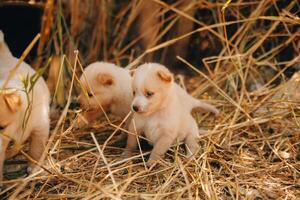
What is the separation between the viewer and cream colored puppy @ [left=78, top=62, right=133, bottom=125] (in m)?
3.90

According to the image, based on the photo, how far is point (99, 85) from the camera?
12.8ft

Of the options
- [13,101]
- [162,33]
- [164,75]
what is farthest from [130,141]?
[162,33]

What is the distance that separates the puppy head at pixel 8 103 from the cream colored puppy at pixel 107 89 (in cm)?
87

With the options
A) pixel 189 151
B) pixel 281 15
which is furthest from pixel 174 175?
pixel 281 15

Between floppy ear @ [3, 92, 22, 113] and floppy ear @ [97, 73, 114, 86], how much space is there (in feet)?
3.04

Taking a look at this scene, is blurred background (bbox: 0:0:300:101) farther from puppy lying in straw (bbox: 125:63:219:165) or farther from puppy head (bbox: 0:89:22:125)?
puppy head (bbox: 0:89:22:125)

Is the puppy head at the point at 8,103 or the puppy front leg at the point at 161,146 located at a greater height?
the puppy head at the point at 8,103

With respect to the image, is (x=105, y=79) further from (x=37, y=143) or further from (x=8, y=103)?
(x=8, y=103)

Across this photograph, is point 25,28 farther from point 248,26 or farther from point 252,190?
point 252,190

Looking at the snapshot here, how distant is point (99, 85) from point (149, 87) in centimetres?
57

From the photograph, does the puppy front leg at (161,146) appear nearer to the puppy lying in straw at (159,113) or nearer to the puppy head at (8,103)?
the puppy lying in straw at (159,113)

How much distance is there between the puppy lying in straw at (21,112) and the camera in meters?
3.00

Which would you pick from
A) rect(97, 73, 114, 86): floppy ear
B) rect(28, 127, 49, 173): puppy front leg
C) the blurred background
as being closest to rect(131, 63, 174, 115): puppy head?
rect(97, 73, 114, 86): floppy ear

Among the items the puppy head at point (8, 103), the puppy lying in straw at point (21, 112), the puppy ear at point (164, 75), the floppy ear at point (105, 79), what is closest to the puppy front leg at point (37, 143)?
the puppy lying in straw at point (21, 112)
